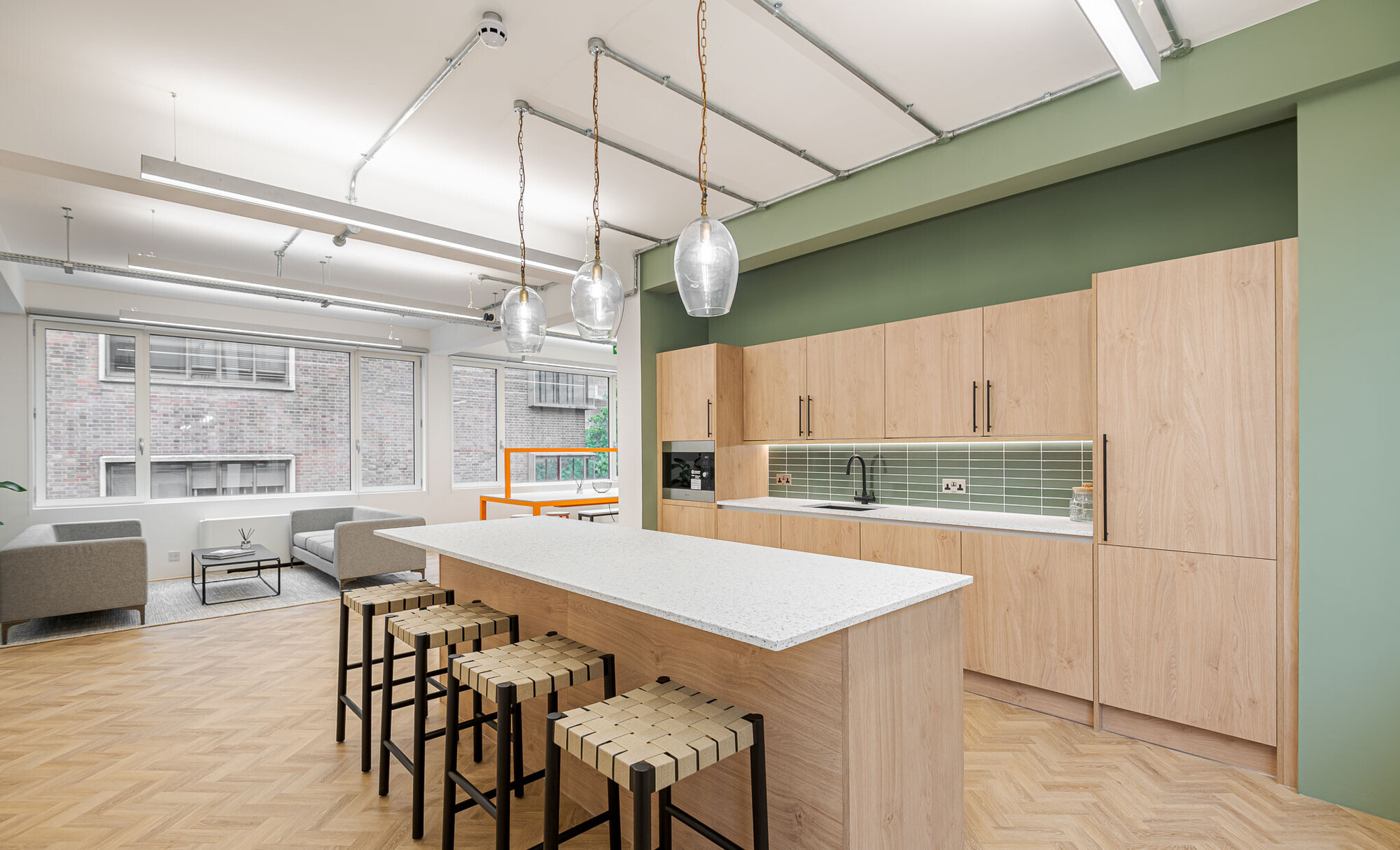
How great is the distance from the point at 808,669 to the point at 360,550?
543cm

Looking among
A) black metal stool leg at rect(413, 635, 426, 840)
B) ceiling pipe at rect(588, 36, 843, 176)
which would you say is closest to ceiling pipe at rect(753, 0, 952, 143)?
ceiling pipe at rect(588, 36, 843, 176)

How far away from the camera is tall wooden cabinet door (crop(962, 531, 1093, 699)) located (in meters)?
3.01

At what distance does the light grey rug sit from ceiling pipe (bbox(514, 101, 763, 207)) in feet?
15.4

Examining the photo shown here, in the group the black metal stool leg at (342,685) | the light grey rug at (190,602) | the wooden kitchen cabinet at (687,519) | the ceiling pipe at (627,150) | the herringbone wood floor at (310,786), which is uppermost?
the ceiling pipe at (627,150)

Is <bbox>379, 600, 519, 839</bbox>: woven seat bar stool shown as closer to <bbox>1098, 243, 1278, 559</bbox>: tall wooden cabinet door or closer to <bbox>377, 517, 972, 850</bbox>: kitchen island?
<bbox>377, 517, 972, 850</bbox>: kitchen island

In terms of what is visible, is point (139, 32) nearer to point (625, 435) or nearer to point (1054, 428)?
point (625, 435)

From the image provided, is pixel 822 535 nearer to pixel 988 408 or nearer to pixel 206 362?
pixel 988 408

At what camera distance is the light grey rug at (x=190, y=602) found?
475 cm

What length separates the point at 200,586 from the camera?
6238 millimetres

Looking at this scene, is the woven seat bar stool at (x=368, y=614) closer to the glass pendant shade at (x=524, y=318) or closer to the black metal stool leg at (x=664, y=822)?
the glass pendant shade at (x=524, y=318)

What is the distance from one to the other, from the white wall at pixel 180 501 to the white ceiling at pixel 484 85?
6.74 ft

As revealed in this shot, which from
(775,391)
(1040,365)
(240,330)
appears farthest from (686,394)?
(240,330)

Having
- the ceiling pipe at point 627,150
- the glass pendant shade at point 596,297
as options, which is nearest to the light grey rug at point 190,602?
the glass pendant shade at point 596,297

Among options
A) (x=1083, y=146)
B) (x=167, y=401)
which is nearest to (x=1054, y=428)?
(x=1083, y=146)
